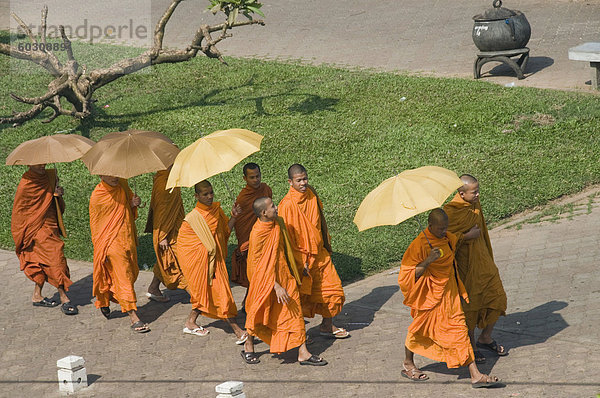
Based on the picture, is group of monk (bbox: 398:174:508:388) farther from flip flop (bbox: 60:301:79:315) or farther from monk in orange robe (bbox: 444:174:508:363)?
flip flop (bbox: 60:301:79:315)

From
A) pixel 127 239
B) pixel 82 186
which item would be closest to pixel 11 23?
pixel 82 186

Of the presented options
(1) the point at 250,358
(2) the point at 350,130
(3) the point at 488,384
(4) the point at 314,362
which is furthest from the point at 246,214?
(2) the point at 350,130

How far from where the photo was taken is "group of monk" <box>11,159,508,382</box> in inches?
283

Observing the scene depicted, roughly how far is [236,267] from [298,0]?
15.7 meters

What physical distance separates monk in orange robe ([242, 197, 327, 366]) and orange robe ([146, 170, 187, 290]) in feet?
5.96

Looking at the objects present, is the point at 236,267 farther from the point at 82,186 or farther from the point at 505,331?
the point at 82,186

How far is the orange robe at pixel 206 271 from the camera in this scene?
843 centimetres

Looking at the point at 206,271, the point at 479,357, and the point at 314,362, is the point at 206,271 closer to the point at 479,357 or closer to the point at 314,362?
the point at 314,362

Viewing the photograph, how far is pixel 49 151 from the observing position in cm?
922

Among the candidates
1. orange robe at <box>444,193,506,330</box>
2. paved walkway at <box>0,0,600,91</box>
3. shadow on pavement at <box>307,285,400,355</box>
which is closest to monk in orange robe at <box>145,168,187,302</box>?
shadow on pavement at <box>307,285,400,355</box>

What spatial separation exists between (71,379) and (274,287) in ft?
6.36

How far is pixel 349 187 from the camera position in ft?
40.7

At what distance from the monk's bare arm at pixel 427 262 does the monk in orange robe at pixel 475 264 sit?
0.45 meters

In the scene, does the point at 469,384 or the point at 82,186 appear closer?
the point at 469,384
